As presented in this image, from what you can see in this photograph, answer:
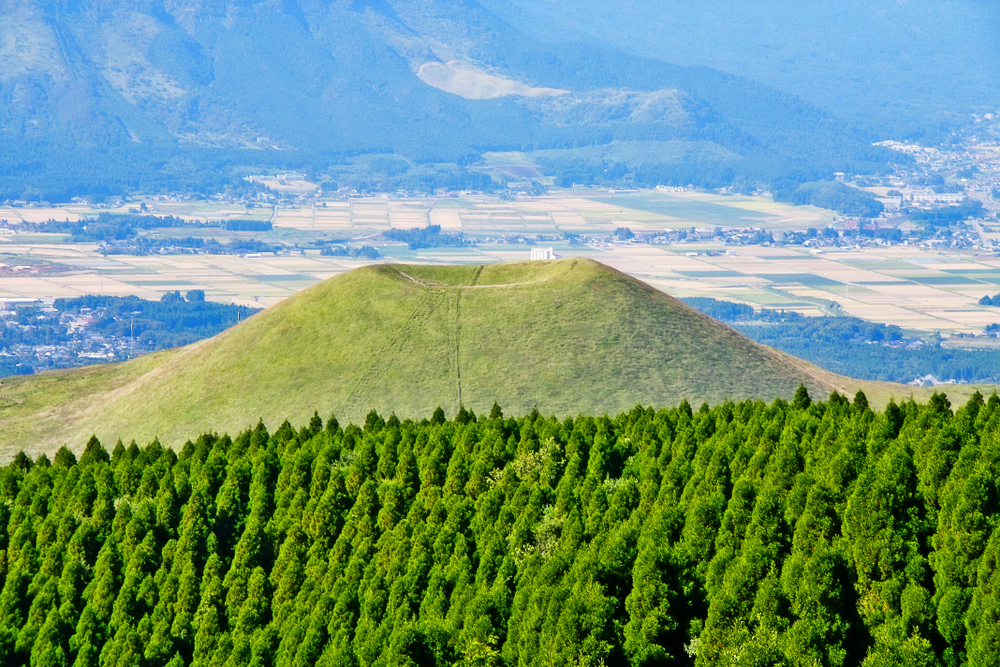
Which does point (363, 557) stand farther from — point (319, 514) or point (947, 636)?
point (947, 636)

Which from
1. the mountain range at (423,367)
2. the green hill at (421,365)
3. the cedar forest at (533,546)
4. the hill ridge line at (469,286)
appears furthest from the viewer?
the hill ridge line at (469,286)

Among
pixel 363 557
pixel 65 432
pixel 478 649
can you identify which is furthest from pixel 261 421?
pixel 478 649

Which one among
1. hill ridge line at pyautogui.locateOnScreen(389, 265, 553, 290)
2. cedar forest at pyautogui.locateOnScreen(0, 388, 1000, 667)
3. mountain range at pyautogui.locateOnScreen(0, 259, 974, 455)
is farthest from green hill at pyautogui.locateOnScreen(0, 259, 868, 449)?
cedar forest at pyautogui.locateOnScreen(0, 388, 1000, 667)

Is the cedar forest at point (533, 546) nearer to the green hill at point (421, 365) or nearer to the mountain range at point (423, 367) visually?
the mountain range at point (423, 367)

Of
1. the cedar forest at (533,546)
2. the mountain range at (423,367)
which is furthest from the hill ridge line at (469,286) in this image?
the cedar forest at (533,546)

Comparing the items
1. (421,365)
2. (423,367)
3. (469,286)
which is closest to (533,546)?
(423,367)

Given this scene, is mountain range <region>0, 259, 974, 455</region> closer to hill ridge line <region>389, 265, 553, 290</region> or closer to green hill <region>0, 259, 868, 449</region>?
green hill <region>0, 259, 868, 449</region>
